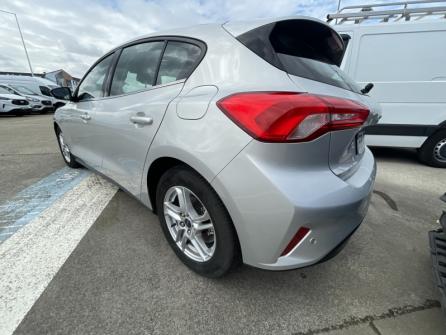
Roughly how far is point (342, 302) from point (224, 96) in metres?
1.47

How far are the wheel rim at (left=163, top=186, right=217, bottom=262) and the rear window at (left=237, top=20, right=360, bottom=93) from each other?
92 centimetres

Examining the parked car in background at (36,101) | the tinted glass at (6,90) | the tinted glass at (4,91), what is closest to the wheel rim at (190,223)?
the parked car in background at (36,101)

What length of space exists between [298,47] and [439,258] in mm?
1596

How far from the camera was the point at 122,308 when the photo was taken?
147cm

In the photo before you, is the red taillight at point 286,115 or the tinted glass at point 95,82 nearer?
the red taillight at point 286,115

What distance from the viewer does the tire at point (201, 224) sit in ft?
4.58

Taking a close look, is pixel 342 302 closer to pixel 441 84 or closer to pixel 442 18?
pixel 441 84

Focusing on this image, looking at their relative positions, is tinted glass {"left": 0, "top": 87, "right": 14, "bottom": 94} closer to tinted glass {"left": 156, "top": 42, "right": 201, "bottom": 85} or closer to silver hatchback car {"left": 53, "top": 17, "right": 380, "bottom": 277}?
silver hatchback car {"left": 53, "top": 17, "right": 380, "bottom": 277}

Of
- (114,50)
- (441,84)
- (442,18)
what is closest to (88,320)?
(114,50)

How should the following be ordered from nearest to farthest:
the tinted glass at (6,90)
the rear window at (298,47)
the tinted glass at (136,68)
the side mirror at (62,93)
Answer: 1. the rear window at (298,47)
2. the tinted glass at (136,68)
3. the side mirror at (62,93)
4. the tinted glass at (6,90)

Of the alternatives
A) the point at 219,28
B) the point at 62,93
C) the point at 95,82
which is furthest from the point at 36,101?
the point at 219,28

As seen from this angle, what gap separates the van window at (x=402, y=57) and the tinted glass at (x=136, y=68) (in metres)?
3.69

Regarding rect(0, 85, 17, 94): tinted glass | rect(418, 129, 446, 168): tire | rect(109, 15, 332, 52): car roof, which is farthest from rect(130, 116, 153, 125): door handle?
rect(0, 85, 17, 94): tinted glass

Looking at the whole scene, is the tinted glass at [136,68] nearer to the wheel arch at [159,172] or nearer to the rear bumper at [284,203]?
the wheel arch at [159,172]
